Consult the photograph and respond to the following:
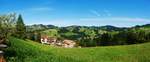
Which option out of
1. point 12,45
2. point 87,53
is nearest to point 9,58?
point 12,45

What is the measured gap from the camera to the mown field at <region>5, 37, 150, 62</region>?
1294 inches

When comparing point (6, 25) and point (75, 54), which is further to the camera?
point (75, 54)

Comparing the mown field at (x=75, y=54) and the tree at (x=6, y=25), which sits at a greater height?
the tree at (x=6, y=25)

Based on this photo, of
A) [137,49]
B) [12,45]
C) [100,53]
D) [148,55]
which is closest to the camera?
[12,45]

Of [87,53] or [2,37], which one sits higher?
[2,37]

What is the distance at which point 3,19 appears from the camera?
101ft

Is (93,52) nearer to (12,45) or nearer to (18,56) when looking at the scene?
(12,45)

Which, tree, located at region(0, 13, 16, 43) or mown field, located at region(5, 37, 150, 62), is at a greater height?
tree, located at region(0, 13, 16, 43)

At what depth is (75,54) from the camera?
4616 cm

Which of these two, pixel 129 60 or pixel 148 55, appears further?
pixel 148 55

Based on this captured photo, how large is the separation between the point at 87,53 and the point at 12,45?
1294 cm

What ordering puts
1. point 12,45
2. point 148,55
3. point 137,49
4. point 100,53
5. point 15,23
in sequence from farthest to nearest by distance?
point 137,49 → point 100,53 → point 148,55 → point 12,45 → point 15,23

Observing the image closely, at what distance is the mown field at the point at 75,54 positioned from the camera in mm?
32875

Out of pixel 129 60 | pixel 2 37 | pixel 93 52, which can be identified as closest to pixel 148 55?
pixel 129 60
